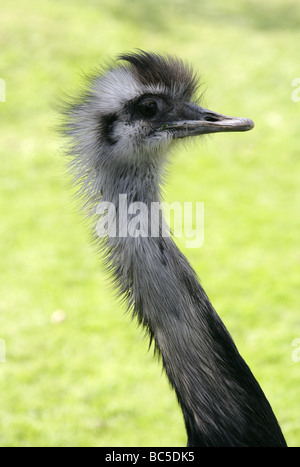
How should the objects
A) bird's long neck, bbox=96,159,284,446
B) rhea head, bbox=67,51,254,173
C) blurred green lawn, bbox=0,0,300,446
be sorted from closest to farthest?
1. bird's long neck, bbox=96,159,284,446
2. rhea head, bbox=67,51,254,173
3. blurred green lawn, bbox=0,0,300,446

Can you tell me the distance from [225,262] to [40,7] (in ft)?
12.1

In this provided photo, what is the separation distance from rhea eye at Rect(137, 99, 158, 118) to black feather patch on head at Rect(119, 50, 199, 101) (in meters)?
0.04

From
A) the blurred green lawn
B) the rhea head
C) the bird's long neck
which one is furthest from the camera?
the blurred green lawn

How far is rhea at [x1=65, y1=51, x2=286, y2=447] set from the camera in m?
1.26

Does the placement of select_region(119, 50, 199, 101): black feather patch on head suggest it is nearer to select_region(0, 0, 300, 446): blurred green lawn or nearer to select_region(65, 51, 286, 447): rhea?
select_region(65, 51, 286, 447): rhea

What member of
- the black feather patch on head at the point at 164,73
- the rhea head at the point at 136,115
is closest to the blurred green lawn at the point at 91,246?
the rhea head at the point at 136,115

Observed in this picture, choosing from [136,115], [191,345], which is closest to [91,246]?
[136,115]

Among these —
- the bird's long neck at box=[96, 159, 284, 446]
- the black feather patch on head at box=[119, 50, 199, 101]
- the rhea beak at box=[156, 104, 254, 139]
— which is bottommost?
the bird's long neck at box=[96, 159, 284, 446]

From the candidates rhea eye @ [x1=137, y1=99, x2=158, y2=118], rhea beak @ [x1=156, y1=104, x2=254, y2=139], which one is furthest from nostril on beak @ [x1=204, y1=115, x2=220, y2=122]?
rhea eye @ [x1=137, y1=99, x2=158, y2=118]

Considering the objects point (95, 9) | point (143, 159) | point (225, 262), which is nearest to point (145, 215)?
point (143, 159)

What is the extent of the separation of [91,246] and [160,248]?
0.68 meters

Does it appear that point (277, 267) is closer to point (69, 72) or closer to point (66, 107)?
point (66, 107)

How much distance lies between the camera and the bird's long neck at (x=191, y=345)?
1.26 m

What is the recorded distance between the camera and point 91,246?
1944mm
